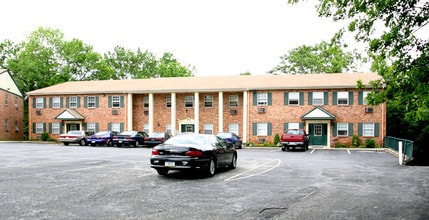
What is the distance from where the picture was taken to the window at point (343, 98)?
35156 mm

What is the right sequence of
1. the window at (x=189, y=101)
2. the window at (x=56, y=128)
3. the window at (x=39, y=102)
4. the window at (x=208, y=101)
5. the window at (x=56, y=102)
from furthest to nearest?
Answer: the window at (x=39, y=102) → the window at (x=56, y=102) → the window at (x=56, y=128) → the window at (x=189, y=101) → the window at (x=208, y=101)

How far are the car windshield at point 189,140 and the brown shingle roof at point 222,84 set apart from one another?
76.5ft

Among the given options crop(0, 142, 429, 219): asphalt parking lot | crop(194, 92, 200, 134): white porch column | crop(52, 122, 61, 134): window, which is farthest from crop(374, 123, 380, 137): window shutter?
crop(52, 122, 61, 134): window

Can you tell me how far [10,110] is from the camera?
4797 cm

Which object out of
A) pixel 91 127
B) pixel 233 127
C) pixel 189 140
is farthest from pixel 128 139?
pixel 189 140

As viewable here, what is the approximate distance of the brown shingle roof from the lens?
36188 millimetres

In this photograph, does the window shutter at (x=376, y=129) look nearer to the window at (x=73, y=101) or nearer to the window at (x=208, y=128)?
the window at (x=208, y=128)

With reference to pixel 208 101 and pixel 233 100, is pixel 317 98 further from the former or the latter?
pixel 208 101

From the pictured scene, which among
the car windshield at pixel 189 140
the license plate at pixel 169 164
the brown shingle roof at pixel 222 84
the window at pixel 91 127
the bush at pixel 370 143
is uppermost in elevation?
the brown shingle roof at pixel 222 84

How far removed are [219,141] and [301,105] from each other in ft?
74.2

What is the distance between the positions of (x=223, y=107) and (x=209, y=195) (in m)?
29.3

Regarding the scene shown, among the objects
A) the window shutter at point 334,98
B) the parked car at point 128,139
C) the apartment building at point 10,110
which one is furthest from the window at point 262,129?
the apartment building at point 10,110

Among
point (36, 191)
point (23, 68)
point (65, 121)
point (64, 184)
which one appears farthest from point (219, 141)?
point (23, 68)

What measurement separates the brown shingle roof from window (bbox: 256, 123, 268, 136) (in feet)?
10.8
